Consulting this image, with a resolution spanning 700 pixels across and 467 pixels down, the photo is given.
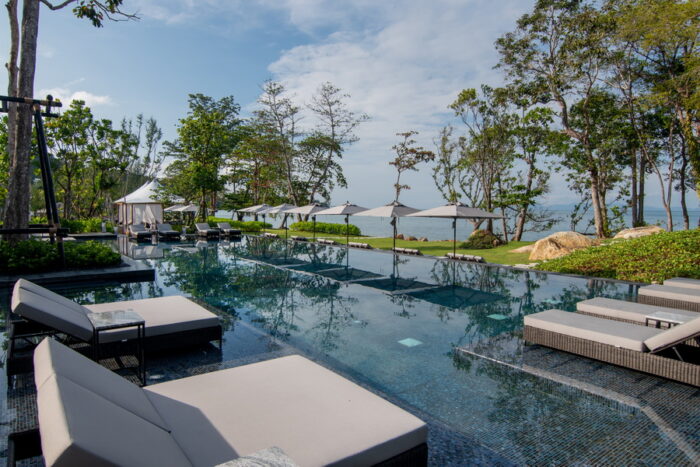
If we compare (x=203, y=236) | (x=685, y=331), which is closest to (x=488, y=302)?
(x=685, y=331)

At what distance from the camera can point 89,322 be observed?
3.66 metres

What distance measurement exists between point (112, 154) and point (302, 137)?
42.9 feet

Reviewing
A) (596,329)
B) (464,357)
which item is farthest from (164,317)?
(596,329)

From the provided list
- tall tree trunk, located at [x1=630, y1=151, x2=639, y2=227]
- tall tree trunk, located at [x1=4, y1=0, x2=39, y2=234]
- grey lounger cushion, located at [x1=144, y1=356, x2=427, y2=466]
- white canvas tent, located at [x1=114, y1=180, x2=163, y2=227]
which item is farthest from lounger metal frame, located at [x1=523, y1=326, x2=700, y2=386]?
white canvas tent, located at [x1=114, y1=180, x2=163, y2=227]

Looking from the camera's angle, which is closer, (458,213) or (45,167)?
(45,167)

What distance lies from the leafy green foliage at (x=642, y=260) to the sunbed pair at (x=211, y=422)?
9186 millimetres

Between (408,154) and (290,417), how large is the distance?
87.8 ft

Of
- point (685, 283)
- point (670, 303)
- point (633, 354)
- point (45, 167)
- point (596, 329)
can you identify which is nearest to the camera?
point (633, 354)

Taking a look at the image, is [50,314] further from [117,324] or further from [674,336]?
[674,336]

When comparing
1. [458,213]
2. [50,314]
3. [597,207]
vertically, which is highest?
[597,207]

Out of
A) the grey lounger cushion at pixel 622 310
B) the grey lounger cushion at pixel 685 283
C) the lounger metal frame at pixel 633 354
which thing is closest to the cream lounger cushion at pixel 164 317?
the lounger metal frame at pixel 633 354

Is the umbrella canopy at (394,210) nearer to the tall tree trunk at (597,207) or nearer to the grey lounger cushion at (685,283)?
the grey lounger cushion at (685,283)

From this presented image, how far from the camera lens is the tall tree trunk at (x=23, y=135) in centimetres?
889

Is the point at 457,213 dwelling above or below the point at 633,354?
above
